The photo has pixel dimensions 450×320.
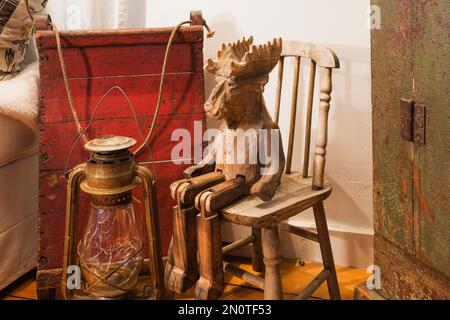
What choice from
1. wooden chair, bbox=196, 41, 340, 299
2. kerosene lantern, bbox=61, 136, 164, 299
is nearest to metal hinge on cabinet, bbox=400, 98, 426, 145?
wooden chair, bbox=196, 41, 340, 299

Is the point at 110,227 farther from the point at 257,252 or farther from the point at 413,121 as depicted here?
the point at 413,121

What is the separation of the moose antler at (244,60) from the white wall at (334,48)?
0.41 meters

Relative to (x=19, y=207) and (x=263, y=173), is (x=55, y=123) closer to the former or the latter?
(x=19, y=207)

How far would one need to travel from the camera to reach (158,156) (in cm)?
177

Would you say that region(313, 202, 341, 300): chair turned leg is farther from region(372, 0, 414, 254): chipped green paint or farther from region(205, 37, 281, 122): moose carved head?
region(205, 37, 281, 122): moose carved head

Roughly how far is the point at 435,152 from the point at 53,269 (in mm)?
1147

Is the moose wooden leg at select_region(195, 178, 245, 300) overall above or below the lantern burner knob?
below

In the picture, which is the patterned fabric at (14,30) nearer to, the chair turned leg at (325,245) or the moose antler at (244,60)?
the moose antler at (244,60)

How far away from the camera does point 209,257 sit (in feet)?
4.65

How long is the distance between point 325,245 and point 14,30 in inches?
47.1

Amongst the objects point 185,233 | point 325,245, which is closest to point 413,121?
point 325,245

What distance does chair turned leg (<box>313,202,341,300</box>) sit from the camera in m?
1.61

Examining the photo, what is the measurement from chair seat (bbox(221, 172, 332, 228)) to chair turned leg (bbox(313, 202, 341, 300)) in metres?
0.07

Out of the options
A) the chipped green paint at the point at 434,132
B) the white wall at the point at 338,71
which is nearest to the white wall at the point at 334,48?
the white wall at the point at 338,71
